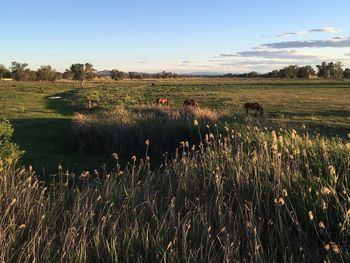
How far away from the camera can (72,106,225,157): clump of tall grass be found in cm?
1983

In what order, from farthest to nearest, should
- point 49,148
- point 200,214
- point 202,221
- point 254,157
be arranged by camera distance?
point 49,148
point 254,157
point 200,214
point 202,221

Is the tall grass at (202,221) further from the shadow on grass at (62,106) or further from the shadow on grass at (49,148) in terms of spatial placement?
the shadow on grass at (62,106)

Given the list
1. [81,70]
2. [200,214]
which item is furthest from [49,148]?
[81,70]

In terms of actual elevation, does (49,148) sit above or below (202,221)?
below

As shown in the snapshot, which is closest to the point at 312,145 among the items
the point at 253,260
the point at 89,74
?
the point at 253,260

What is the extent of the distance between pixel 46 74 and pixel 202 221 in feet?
595

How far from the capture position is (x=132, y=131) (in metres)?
21.1

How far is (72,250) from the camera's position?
4.87 metres

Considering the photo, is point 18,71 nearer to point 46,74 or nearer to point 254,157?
point 46,74

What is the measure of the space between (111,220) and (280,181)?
7.63 feet

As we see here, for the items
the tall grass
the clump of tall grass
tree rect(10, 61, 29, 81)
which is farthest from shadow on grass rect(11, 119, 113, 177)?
tree rect(10, 61, 29, 81)

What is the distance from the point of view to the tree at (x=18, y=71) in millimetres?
175250

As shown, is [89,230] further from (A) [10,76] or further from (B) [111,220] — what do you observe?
(A) [10,76]

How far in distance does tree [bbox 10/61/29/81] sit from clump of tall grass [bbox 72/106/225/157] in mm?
160420
